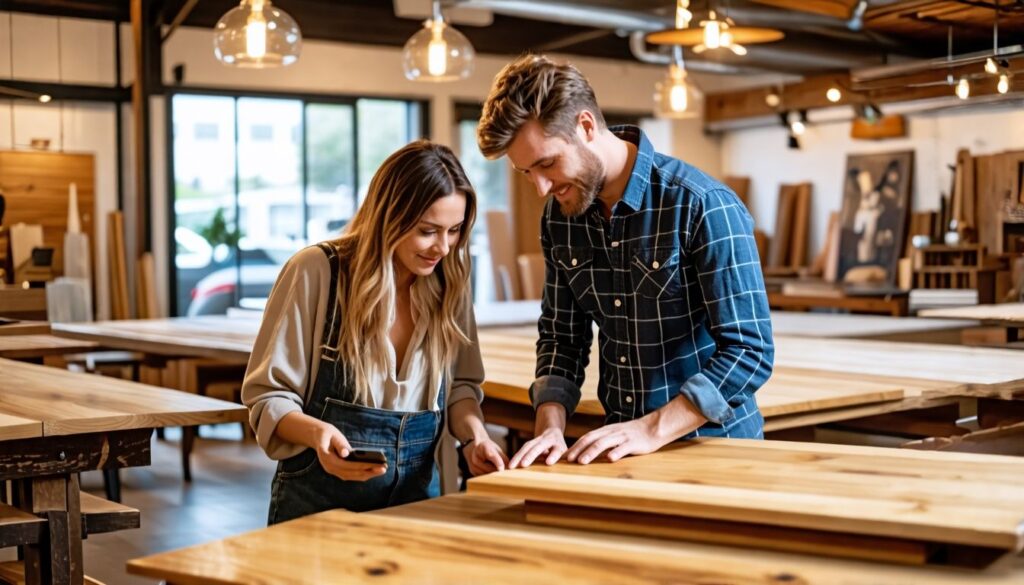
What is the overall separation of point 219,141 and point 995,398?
27.4 feet

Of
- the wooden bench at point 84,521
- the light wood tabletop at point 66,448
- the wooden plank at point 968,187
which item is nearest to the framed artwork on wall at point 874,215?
the wooden plank at point 968,187

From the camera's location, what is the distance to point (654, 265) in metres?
2.39

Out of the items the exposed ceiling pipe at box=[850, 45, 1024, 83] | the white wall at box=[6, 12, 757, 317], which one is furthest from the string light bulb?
the white wall at box=[6, 12, 757, 317]

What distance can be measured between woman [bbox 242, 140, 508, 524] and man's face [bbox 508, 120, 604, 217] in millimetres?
166

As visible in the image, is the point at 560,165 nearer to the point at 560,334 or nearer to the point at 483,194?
the point at 560,334

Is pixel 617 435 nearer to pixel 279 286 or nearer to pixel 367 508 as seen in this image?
pixel 367 508

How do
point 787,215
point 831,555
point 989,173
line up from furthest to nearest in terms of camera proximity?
point 787,215 < point 989,173 < point 831,555

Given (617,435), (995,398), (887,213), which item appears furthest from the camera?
(887,213)

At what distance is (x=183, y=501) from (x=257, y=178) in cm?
540

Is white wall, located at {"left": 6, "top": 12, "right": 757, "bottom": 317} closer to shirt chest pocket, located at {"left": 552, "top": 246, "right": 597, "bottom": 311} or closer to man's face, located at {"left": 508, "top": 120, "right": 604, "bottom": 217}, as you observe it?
shirt chest pocket, located at {"left": 552, "top": 246, "right": 597, "bottom": 311}

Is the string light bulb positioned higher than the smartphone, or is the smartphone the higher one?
the string light bulb

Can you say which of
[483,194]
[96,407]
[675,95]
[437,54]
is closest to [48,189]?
[483,194]

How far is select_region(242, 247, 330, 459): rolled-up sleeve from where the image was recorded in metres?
2.31

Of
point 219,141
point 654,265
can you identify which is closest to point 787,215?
point 219,141
